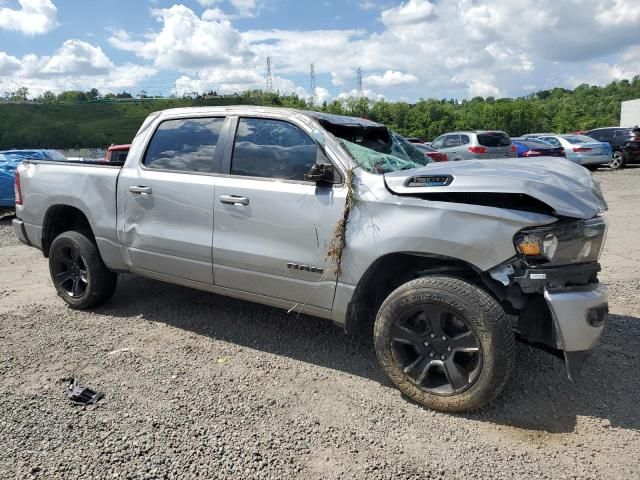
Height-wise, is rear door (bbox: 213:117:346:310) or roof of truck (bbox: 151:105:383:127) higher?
roof of truck (bbox: 151:105:383:127)

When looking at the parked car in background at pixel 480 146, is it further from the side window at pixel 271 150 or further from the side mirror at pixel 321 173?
the side mirror at pixel 321 173

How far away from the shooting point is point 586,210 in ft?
9.77

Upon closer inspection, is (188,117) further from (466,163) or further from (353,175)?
(466,163)

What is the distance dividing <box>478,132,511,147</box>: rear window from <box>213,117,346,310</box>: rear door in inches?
566

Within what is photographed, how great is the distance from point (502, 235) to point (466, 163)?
34.4 inches

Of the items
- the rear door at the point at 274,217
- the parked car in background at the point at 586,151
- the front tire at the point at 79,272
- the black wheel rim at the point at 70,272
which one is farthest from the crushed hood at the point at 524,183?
the parked car in background at the point at 586,151

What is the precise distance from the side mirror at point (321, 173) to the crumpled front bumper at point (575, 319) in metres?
1.50

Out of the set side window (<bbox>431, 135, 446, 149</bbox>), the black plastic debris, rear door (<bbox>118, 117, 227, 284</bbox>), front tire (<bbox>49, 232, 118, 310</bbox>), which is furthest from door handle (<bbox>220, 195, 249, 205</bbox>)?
side window (<bbox>431, 135, 446, 149</bbox>)

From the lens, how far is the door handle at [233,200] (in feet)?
Answer: 12.5

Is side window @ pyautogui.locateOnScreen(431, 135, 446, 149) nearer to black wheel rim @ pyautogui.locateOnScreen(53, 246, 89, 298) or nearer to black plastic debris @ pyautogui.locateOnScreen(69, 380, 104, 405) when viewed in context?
black wheel rim @ pyautogui.locateOnScreen(53, 246, 89, 298)

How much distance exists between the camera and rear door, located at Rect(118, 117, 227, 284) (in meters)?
4.09

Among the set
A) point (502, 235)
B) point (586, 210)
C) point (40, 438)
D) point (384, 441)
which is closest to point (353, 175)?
point (502, 235)

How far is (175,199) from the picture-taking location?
4.20 metres

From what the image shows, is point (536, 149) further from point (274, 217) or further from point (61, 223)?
point (274, 217)
